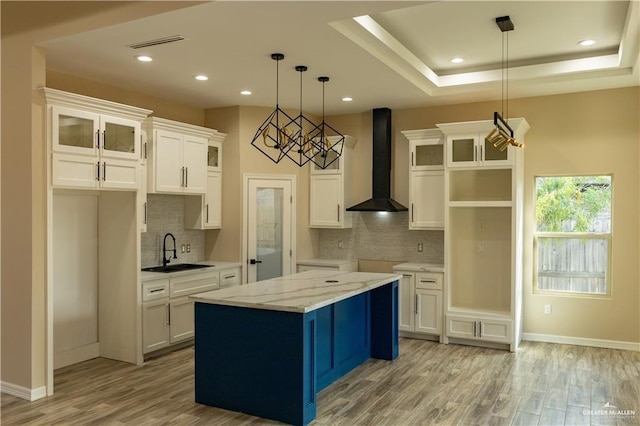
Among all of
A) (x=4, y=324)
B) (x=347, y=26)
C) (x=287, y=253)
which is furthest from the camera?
(x=287, y=253)

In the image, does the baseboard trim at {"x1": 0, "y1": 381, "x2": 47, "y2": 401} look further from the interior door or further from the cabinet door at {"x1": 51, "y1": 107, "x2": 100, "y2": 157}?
the interior door

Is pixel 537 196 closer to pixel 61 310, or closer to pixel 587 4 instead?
pixel 587 4

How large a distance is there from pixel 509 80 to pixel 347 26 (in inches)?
101

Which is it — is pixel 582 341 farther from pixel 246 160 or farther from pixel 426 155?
pixel 246 160

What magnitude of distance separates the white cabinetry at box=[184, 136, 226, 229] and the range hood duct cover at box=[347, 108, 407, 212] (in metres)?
1.74

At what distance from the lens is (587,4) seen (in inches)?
163

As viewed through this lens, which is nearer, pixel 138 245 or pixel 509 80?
pixel 138 245

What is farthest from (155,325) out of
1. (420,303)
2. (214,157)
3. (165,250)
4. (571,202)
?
(571,202)

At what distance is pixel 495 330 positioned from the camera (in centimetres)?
586

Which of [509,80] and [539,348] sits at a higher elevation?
[509,80]

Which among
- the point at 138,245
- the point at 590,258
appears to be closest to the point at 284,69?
the point at 138,245

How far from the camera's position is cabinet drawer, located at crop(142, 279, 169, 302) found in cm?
537

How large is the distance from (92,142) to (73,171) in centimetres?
34

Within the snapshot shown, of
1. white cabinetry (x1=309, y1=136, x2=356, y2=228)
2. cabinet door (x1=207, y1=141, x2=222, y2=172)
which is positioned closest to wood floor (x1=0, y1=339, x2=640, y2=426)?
white cabinetry (x1=309, y1=136, x2=356, y2=228)
